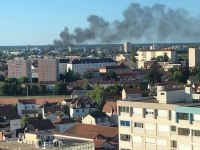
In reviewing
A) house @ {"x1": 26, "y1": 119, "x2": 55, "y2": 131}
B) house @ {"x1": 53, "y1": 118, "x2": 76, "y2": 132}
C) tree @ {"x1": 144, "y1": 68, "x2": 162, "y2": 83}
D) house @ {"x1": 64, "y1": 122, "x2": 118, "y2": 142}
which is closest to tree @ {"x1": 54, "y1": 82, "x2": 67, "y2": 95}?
tree @ {"x1": 144, "y1": 68, "x2": 162, "y2": 83}

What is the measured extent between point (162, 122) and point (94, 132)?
7.66 meters

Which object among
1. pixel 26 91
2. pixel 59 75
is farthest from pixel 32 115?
pixel 59 75

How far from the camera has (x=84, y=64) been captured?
54031 millimetres

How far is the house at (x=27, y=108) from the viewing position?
23.9 metres

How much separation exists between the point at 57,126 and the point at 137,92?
9215 millimetres

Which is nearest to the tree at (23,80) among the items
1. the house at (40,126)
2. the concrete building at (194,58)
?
the house at (40,126)

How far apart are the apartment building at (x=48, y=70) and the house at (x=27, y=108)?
732 inches

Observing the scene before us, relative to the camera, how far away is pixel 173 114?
8602mm

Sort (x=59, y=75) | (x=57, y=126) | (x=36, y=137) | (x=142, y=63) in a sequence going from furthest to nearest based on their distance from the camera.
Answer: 1. (x=142, y=63)
2. (x=59, y=75)
3. (x=57, y=126)
4. (x=36, y=137)

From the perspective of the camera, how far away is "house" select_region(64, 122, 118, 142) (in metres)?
15.4

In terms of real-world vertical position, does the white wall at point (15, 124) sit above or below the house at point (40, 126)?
below

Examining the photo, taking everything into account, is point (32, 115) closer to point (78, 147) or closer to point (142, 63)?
point (78, 147)

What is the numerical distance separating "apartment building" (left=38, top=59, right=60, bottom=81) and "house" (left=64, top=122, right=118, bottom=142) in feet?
87.5

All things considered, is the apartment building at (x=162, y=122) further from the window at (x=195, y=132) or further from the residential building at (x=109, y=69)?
the residential building at (x=109, y=69)
